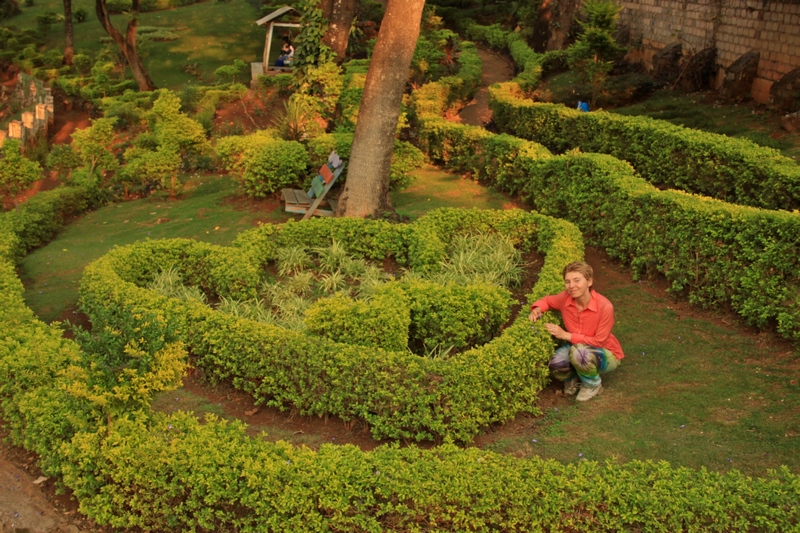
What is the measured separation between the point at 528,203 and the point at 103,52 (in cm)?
2397

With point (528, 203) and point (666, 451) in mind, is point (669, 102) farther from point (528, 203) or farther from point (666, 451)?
point (666, 451)

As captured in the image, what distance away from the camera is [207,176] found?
49.9ft

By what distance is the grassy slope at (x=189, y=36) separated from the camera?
30.3m

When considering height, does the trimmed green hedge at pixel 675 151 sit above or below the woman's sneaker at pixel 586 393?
above

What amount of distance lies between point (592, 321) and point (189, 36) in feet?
102

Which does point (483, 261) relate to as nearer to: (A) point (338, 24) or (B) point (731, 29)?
(A) point (338, 24)

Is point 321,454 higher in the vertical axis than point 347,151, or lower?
lower

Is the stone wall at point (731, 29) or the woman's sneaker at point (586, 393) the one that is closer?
the woman's sneaker at point (586, 393)

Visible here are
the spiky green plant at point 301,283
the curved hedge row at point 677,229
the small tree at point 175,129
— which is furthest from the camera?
the small tree at point 175,129

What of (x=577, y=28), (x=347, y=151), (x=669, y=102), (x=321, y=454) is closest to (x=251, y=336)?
(x=321, y=454)

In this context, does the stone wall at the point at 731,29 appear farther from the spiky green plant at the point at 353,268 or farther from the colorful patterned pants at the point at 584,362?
the colorful patterned pants at the point at 584,362

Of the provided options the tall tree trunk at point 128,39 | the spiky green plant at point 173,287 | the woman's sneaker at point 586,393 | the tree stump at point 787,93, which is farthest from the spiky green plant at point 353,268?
the tall tree trunk at point 128,39

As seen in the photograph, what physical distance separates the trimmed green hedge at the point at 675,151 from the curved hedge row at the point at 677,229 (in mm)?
1705

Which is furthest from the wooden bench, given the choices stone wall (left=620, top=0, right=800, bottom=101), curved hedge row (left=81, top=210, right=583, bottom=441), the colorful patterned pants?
stone wall (left=620, top=0, right=800, bottom=101)
